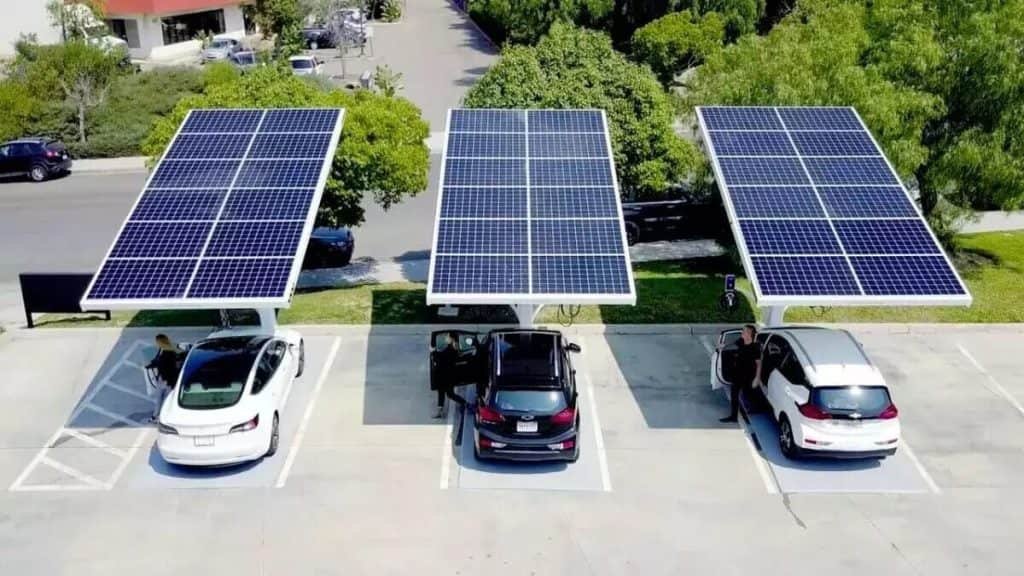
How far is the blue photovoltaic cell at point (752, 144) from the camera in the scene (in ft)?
59.8

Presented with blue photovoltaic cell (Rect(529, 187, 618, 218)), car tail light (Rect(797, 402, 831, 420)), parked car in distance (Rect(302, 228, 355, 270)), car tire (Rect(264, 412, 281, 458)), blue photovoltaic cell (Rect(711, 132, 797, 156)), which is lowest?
parked car in distance (Rect(302, 228, 355, 270))

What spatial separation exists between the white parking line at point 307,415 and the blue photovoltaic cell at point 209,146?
4.28m

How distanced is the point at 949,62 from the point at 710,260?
7222 mm

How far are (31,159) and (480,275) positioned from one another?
82.2 ft

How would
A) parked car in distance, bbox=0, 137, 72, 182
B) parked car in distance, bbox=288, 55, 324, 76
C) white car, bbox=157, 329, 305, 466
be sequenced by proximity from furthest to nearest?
parked car in distance, bbox=288, 55, 324, 76, parked car in distance, bbox=0, 137, 72, 182, white car, bbox=157, 329, 305, 466

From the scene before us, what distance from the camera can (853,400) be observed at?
13977 mm

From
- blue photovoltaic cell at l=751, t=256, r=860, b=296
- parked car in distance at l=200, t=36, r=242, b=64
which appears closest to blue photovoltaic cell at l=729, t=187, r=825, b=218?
blue photovoltaic cell at l=751, t=256, r=860, b=296

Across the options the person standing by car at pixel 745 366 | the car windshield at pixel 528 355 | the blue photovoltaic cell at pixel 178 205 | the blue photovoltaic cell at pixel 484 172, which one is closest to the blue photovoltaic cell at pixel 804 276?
the person standing by car at pixel 745 366

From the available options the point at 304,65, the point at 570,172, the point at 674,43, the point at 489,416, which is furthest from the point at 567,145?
the point at 304,65

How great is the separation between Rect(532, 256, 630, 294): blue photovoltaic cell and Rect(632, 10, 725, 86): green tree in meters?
29.6

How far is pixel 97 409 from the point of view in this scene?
16312 mm

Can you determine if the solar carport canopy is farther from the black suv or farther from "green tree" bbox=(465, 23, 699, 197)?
the black suv

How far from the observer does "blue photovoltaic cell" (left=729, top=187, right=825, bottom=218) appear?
53.9ft

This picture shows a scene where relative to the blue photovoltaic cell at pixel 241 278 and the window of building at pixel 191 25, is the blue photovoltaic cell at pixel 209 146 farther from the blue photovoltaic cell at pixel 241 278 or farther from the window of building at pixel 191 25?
the window of building at pixel 191 25
